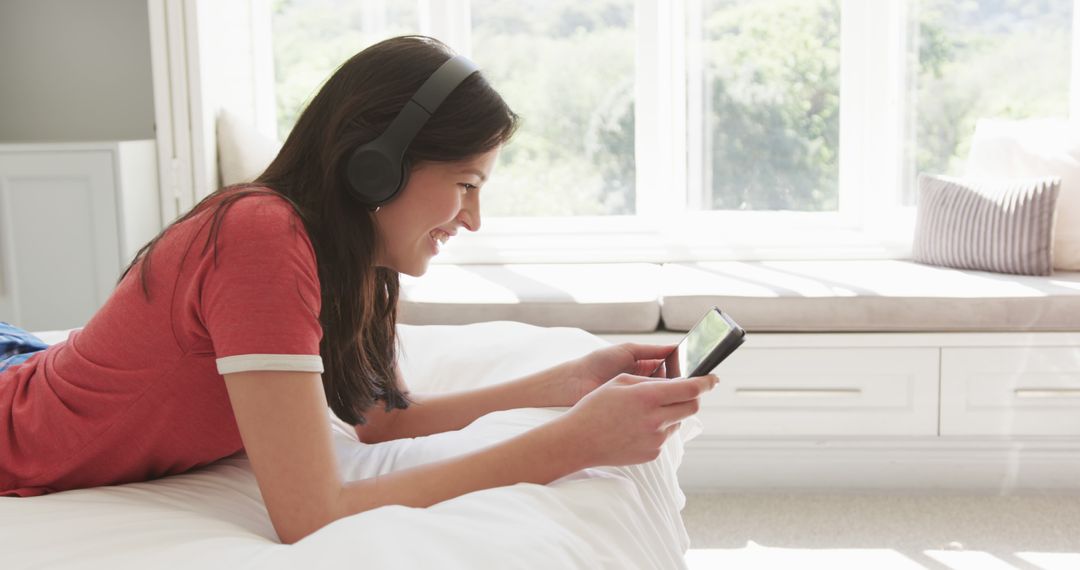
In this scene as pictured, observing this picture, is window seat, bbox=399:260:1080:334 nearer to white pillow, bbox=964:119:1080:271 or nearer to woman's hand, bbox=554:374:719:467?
white pillow, bbox=964:119:1080:271

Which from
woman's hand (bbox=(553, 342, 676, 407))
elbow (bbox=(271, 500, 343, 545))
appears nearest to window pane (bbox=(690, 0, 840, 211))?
woman's hand (bbox=(553, 342, 676, 407))

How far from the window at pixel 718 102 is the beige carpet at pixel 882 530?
101 cm

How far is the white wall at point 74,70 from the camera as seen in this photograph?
3314 mm

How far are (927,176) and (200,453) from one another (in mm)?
2571

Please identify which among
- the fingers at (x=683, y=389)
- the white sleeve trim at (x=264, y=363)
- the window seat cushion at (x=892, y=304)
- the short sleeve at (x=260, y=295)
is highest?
the short sleeve at (x=260, y=295)

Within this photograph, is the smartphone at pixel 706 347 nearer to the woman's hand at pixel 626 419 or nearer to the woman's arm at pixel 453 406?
the woman's hand at pixel 626 419

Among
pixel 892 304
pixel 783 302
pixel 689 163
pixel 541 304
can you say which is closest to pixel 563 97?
pixel 689 163

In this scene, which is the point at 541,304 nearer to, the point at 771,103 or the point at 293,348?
the point at 771,103

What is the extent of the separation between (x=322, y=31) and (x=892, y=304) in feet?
6.85

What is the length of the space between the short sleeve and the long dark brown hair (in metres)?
0.07

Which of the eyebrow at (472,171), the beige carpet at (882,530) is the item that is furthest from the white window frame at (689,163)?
the eyebrow at (472,171)

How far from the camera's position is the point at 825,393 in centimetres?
278

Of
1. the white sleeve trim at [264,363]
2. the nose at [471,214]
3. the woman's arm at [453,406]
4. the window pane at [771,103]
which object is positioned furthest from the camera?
the window pane at [771,103]

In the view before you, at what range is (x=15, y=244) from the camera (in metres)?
2.87
